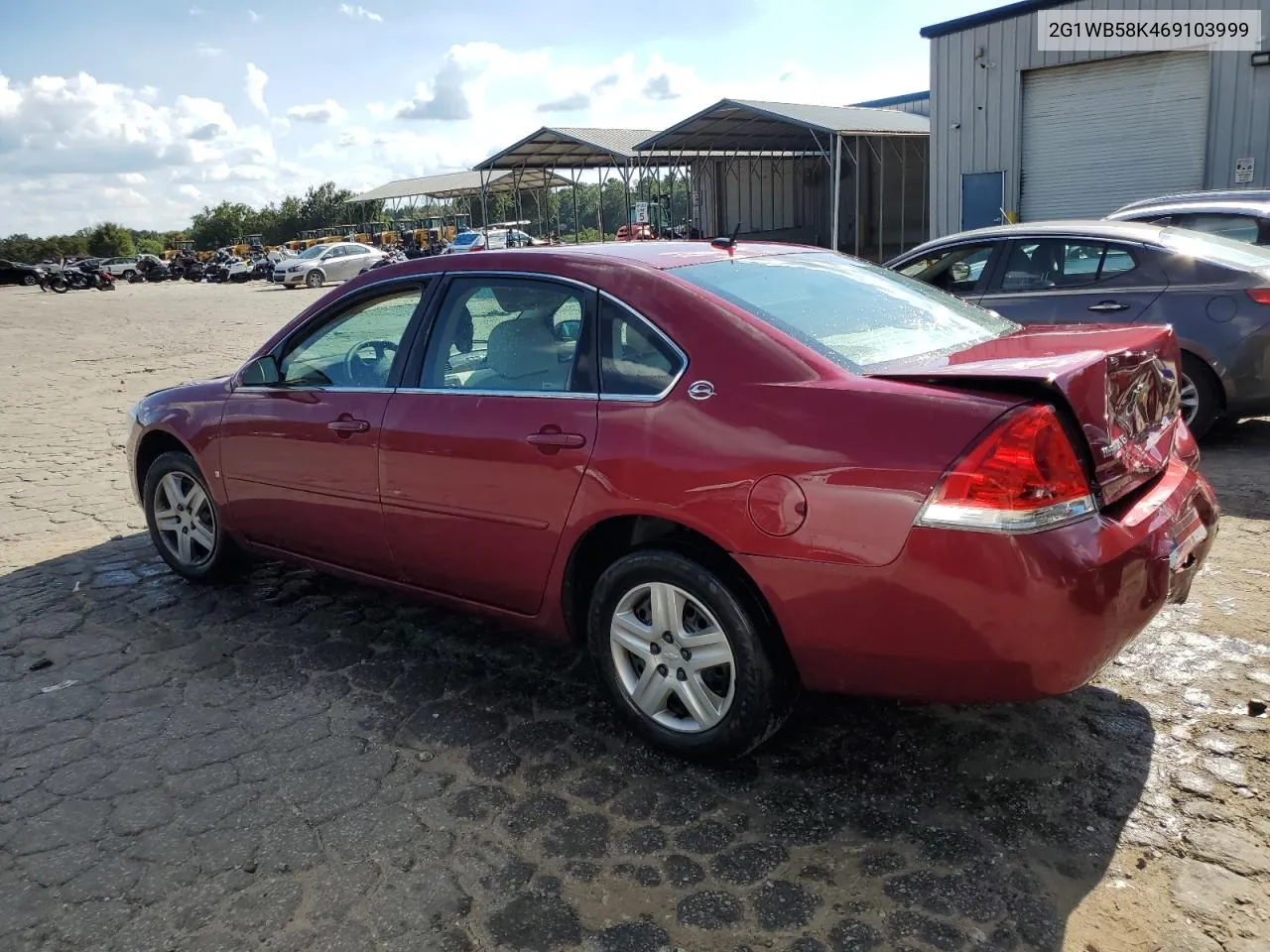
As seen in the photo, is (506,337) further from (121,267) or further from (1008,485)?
(121,267)

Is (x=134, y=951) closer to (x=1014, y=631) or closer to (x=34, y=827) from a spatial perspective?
(x=34, y=827)

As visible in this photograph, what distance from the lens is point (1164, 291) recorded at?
611 centimetres

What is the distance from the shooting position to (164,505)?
504 centimetres

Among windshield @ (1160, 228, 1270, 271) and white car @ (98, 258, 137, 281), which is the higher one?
white car @ (98, 258, 137, 281)

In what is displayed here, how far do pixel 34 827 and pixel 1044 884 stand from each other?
286cm

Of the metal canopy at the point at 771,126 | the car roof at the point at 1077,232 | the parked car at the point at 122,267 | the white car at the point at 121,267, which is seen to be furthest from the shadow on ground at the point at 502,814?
the white car at the point at 121,267

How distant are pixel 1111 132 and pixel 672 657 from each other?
16.8 m

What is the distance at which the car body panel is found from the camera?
97.5 inches

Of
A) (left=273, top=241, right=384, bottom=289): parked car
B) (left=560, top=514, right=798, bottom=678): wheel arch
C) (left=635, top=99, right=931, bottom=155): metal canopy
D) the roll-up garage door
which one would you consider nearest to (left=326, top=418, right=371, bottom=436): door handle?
(left=560, top=514, right=798, bottom=678): wheel arch

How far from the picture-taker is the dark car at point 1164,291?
5914 millimetres

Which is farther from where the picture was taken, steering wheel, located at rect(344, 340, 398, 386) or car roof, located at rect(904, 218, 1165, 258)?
car roof, located at rect(904, 218, 1165, 258)

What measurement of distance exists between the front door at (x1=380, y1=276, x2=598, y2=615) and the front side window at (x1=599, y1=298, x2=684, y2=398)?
0.07m

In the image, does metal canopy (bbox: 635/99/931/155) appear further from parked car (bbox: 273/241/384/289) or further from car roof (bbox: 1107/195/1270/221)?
car roof (bbox: 1107/195/1270/221)

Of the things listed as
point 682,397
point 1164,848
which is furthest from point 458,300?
point 1164,848
